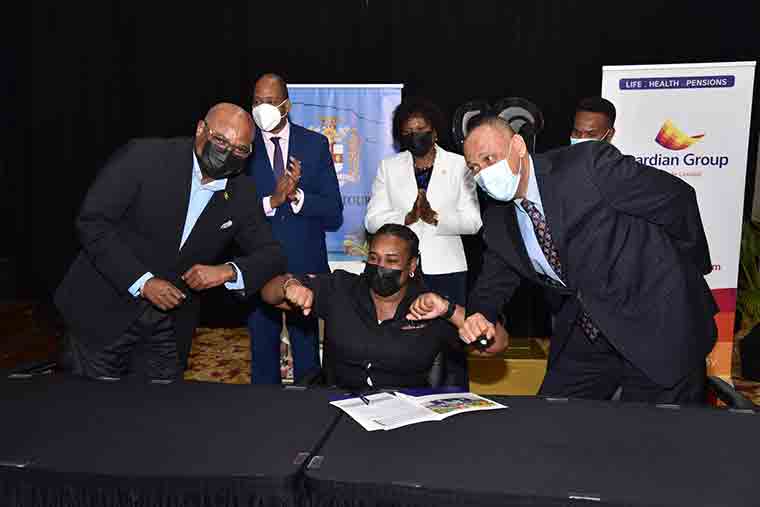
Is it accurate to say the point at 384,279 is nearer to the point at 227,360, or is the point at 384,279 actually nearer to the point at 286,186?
the point at 286,186

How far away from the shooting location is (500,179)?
8.07ft

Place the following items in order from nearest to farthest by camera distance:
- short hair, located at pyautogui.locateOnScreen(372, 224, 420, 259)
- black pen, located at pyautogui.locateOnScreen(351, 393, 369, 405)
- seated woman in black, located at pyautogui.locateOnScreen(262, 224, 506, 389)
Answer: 1. black pen, located at pyautogui.locateOnScreen(351, 393, 369, 405)
2. seated woman in black, located at pyautogui.locateOnScreen(262, 224, 506, 389)
3. short hair, located at pyautogui.locateOnScreen(372, 224, 420, 259)

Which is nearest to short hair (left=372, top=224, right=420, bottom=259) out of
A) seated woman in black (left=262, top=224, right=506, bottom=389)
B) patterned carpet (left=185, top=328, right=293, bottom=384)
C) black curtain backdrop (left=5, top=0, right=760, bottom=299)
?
seated woman in black (left=262, top=224, right=506, bottom=389)

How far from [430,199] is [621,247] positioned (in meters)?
1.59

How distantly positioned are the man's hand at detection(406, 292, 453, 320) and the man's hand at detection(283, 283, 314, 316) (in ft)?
1.32

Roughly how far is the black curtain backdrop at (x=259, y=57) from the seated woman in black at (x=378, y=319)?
112 inches

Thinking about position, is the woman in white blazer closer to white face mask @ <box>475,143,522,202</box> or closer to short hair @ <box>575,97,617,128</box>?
short hair @ <box>575,97,617,128</box>

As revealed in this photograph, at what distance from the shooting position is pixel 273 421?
6.62 feet

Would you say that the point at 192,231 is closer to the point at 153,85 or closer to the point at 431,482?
→ the point at 431,482

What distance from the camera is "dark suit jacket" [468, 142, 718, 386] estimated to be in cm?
233

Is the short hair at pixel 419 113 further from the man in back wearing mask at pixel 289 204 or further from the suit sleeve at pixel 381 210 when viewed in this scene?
the man in back wearing mask at pixel 289 204

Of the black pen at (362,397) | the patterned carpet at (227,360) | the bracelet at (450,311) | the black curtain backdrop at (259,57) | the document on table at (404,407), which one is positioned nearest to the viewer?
the document on table at (404,407)

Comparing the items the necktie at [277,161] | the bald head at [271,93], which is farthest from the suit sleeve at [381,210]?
the bald head at [271,93]

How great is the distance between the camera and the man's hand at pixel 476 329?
2.51m
